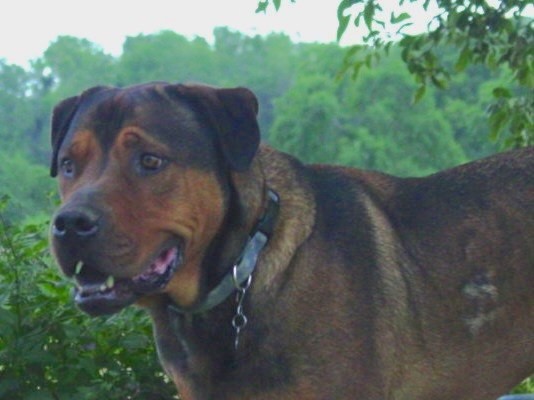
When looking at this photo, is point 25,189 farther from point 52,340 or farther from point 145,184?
point 145,184

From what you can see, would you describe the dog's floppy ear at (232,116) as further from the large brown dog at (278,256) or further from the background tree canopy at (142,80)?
the background tree canopy at (142,80)

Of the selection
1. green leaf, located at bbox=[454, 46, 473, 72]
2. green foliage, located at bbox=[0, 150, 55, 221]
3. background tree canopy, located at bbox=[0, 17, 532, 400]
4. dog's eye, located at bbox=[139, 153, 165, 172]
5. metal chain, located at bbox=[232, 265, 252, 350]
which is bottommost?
background tree canopy, located at bbox=[0, 17, 532, 400]

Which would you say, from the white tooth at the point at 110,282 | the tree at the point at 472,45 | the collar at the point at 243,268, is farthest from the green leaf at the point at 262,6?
the white tooth at the point at 110,282

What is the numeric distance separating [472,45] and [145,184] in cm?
347

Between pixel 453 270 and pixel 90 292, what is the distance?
1.51m

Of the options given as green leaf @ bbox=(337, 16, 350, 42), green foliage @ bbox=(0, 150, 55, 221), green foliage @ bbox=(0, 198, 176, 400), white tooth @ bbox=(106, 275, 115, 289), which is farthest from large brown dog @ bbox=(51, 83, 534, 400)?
green foliage @ bbox=(0, 150, 55, 221)

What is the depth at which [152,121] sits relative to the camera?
14.3ft

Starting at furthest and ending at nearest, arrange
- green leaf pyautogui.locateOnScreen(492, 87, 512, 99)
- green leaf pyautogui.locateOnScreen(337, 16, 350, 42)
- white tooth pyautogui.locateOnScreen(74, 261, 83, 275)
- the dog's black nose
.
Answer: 1. green leaf pyautogui.locateOnScreen(492, 87, 512, 99)
2. green leaf pyautogui.locateOnScreen(337, 16, 350, 42)
3. white tooth pyautogui.locateOnScreen(74, 261, 83, 275)
4. the dog's black nose

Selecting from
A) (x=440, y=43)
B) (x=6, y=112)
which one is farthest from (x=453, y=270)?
(x=6, y=112)

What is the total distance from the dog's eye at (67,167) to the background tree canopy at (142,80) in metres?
1.11

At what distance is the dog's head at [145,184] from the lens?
411cm

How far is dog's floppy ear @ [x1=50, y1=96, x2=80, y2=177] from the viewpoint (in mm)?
4695

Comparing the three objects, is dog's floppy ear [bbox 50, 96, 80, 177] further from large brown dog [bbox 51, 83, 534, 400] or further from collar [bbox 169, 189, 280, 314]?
collar [bbox 169, 189, 280, 314]

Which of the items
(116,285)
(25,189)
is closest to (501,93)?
(25,189)
